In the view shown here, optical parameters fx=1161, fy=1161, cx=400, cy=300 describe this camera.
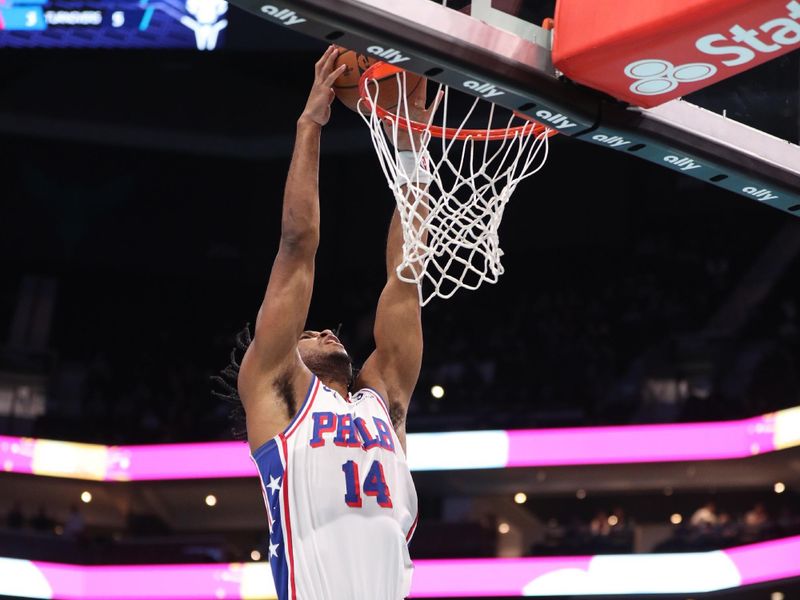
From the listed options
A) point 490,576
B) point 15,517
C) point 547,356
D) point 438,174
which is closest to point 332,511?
point 438,174

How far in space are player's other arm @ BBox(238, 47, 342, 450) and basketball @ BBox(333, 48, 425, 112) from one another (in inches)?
8.6

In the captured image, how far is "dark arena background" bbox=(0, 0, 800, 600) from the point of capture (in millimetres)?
9703

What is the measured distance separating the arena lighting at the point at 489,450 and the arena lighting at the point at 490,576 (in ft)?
2.69

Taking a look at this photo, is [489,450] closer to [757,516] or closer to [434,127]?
[757,516]

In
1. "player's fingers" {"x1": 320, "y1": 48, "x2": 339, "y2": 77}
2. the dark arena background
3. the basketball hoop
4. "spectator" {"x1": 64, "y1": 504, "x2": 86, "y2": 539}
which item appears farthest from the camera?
"spectator" {"x1": 64, "y1": 504, "x2": 86, "y2": 539}

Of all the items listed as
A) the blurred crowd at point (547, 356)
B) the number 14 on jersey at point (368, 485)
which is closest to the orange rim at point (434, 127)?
the number 14 on jersey at point (368, 485)

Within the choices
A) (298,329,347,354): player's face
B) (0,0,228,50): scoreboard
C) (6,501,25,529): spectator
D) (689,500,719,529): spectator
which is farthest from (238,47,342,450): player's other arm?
(6,501,25,529): spectator

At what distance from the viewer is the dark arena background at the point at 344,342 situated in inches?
382

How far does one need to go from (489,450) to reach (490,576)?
1.06 m

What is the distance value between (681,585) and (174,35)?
583 centimetres

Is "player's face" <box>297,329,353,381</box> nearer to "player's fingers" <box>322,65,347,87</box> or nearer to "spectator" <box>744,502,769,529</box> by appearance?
"player's fingers" <box>322,65,347,87</box>

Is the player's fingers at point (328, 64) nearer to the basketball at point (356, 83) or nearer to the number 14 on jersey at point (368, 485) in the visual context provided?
the basketball at point (356, 83)

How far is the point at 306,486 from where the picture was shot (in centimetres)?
349

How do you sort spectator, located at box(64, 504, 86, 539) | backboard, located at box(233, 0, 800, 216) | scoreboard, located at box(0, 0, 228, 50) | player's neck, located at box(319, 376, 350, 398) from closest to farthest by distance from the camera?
backboard, located at box(233, 0, 800, 216)
player's neck, located at box(319, 376, 350, 398)
scoreboard, located at box(0, 0, 228, 50)
spectator, located at box(64, 504, 86, 539)
